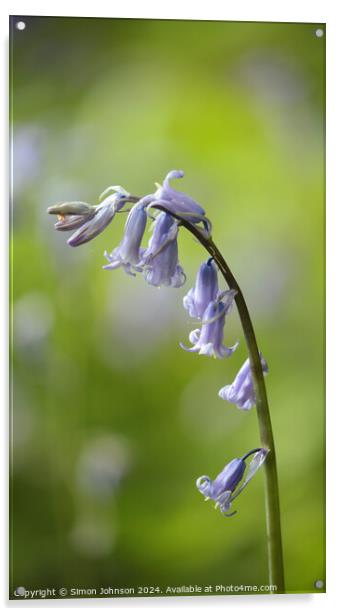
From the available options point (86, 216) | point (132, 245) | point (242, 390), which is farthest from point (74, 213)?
point (242, 390)

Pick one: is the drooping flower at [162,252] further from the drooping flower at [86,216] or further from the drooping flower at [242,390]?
the drooping flower at [242,390]

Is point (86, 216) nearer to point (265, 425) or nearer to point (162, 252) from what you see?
point (162, 252)

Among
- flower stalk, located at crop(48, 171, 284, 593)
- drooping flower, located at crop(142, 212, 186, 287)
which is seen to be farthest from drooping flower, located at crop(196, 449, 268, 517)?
drooping flower, located at crop(142, 212, 186, 287)

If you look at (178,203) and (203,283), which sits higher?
(178,203)

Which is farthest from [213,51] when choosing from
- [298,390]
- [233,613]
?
[233,613]

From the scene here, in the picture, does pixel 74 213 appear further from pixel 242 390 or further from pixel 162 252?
pixel 242 390

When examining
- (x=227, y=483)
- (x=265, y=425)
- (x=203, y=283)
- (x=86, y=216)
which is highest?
(x=86, y=216)

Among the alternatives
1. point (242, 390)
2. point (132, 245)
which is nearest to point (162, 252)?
point (132, 245)

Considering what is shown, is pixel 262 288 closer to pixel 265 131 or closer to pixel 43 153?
pixel 265 131
